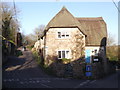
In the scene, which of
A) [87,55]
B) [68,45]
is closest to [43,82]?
[68,45]

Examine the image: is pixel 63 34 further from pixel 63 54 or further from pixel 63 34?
pixel 63 54

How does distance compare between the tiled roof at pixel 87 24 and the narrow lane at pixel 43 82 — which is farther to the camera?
the tiled roof at pixel 87 24

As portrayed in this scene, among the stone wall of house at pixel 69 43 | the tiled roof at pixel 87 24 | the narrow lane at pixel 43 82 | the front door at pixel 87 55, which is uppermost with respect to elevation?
the tiled roof at pixel 87 24

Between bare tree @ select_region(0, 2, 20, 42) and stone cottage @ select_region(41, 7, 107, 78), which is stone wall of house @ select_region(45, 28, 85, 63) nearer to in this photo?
stone cottage @ select_region(41, 7, 107, 78)

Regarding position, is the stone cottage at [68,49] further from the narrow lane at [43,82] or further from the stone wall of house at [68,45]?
the narrow lane at [43,82]

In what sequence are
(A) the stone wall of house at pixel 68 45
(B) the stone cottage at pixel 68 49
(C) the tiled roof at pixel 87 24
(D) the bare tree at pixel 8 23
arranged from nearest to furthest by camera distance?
(B) the stone cottage at pixel 68 49 < (A) the stone wall of house at pixel 68 45 < (C) the tiled roof at pixel 87 24 < (D) the bare tree at pixel 8 23

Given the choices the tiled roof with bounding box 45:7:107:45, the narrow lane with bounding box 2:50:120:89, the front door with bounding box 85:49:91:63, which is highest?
the tiled roof with bounding box 45:7:107:45

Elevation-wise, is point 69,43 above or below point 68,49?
above

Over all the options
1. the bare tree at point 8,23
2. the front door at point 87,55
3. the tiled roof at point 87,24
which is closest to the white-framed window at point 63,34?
the tiled roof at point 87,24

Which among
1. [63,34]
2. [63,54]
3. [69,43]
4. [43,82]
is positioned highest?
[63,34]

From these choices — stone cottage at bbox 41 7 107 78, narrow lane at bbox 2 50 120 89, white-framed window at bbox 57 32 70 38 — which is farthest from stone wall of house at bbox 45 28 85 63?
narrow lane at bbox 2 50 120 89

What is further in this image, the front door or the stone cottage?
the front door

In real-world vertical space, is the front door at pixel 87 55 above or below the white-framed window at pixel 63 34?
below

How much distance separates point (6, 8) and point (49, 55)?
98.8ft
